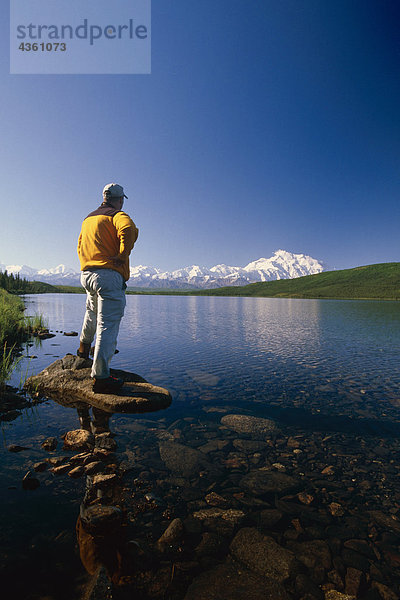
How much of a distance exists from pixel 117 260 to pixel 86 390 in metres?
4.06

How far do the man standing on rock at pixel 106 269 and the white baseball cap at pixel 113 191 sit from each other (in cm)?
53

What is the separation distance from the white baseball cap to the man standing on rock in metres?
0.53

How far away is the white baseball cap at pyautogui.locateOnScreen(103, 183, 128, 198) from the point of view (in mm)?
8453

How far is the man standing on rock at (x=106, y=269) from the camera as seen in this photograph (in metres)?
7.80

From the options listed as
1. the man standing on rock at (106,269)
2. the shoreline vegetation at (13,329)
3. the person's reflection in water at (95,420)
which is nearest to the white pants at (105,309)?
the man standing on rock at (106,269)

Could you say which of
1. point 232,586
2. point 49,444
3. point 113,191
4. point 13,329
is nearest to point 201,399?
point 49,444

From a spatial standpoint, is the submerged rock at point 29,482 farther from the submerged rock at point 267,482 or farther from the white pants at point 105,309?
the white pants at point 105,309

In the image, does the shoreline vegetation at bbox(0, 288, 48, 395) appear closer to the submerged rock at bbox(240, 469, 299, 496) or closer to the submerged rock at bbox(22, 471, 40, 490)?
the submerged rock at bbox(22, 471, 40, 490)

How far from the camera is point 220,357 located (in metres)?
15.5

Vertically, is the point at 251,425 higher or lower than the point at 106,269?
lower

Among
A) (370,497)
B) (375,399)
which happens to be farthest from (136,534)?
(375,399)

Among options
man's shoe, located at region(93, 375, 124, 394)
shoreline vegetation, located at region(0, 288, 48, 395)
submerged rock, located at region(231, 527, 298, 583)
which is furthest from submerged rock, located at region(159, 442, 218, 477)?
shoreline vegetation, located at region(0, 288, 48, 395)

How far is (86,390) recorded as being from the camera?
865cm

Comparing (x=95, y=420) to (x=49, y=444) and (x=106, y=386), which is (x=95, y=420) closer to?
(x=106, y=386)
